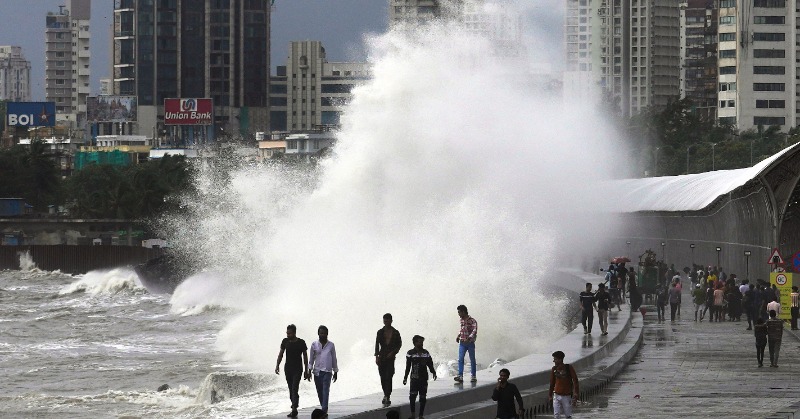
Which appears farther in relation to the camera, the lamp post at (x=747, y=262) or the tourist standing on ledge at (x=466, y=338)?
the lamp post at (x=747, y=262)

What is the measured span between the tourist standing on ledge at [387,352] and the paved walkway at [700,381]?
311 centimetres

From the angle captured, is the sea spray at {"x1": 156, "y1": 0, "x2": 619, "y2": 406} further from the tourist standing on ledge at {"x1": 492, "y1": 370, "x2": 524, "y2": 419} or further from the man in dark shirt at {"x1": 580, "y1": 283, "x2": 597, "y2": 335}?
the tourist standing on ledge at {"x1": 492, "y1": 370, "x2": 524, "y2": 419}

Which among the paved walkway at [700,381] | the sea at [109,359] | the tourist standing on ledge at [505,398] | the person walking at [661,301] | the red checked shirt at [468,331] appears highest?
the red checked shirt at [468,331]

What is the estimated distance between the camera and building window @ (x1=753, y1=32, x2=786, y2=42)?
159375 millimetres

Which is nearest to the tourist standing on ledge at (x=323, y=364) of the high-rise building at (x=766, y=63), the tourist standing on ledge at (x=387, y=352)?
the tourist standing on ledge at (x=387, y=352)

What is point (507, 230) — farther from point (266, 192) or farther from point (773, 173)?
point (266, 192)

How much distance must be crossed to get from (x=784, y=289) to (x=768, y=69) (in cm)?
12717

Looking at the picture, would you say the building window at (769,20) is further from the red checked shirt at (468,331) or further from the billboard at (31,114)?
the red checked shirt at (468,331)

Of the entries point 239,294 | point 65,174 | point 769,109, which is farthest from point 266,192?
point 65,174

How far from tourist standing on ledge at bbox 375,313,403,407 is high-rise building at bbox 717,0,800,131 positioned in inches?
5566

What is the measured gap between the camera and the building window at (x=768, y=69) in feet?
524

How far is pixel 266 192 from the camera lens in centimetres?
6731

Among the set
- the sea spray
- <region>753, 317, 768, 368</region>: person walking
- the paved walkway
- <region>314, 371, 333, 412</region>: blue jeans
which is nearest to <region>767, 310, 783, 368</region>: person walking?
<region>753, 317, 768, 368</region>: person walking

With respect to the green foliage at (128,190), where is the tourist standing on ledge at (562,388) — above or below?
below
